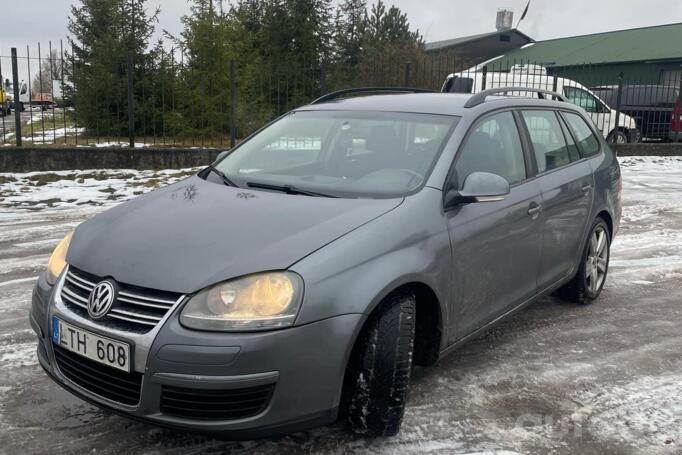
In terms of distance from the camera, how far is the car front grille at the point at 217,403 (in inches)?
91.4

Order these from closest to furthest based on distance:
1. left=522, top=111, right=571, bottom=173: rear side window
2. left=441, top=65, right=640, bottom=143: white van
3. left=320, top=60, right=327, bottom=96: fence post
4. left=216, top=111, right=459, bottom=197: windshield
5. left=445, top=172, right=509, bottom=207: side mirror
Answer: left=445, top=172, right=509, bottom=207: side mirror → left=216, top=111, right=459, bottom=197: windshield → left=522, top=111, right=571, bottom=173: rear side window → left=320, top=60, right=327, bottom=96: fence post → left=441, top=65, right=640, bottom=143: white van

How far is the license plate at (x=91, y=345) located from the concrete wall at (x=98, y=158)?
360 inches

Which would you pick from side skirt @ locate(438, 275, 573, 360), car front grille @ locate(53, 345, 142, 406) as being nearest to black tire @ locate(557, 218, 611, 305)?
side skirt @ locate(438, 275, 573, 360)

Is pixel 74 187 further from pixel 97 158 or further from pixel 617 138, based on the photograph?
pixel 617 138

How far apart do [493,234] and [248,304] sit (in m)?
1.53

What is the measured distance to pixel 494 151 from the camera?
3.64 metres

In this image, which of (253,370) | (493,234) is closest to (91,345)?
(253,370)

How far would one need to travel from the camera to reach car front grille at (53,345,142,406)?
2391 mm

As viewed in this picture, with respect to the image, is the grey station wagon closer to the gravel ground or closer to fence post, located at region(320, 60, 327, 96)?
the gravel ground

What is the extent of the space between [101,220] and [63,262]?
Result: 1.06ft

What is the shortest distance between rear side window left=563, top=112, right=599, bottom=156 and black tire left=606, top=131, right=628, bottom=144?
11.4 metres

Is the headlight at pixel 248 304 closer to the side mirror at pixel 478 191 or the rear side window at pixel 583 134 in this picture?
the side mirror at pixel 478 191

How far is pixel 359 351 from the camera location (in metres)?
2.60

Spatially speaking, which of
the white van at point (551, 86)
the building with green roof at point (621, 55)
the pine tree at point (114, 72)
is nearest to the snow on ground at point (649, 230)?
the white van at point (551, 86)
